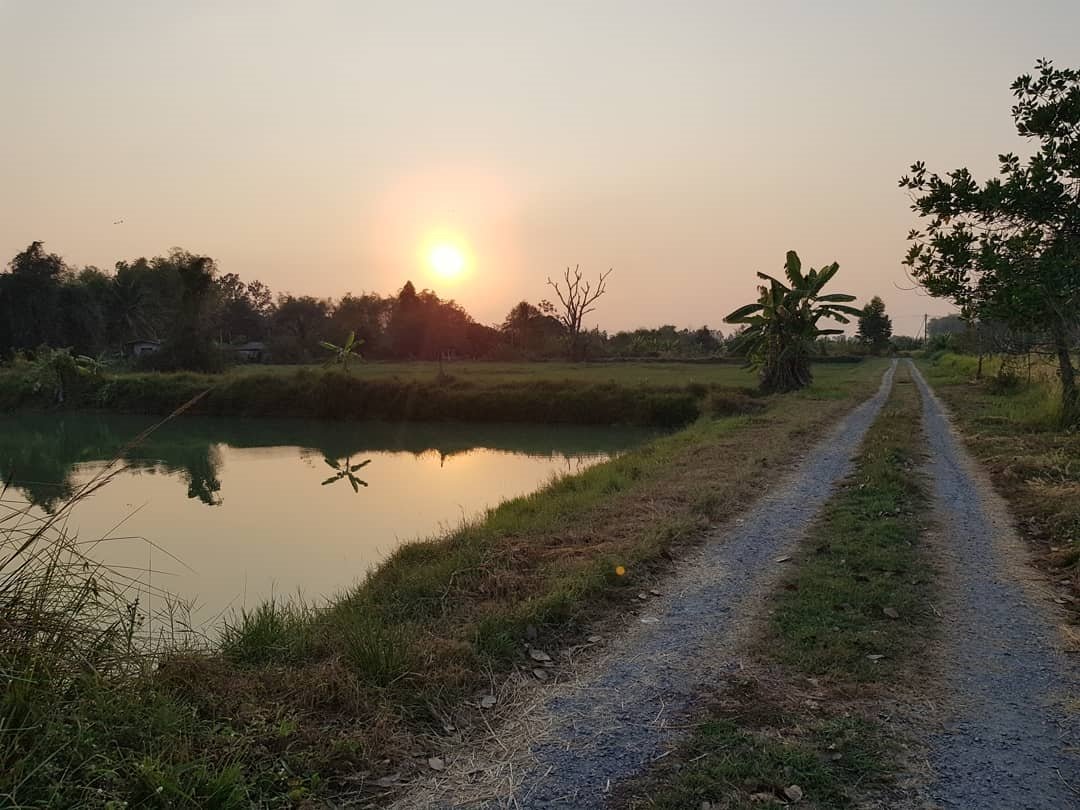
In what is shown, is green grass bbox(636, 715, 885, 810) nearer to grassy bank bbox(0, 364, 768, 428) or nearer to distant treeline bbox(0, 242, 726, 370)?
grassy bank bbox(0, 364, 768, 428)

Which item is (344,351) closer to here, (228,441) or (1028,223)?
(228,441)

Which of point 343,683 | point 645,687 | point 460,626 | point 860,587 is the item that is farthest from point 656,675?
point 860,587

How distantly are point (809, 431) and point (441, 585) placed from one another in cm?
1180

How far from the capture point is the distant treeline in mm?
44438

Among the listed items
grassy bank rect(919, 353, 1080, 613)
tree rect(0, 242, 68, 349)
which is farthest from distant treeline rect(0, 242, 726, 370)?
grassy bank rect(919, 353, 1080, 613)

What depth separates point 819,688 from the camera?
13.3 ft

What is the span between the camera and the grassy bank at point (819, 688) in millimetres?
3156

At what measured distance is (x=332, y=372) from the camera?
111 ft

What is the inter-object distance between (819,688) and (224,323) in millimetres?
77040

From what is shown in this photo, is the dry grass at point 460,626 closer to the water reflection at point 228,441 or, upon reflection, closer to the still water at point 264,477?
the still water at point 264,477

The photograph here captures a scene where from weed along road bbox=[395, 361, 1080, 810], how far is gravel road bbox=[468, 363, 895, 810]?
0.01 m

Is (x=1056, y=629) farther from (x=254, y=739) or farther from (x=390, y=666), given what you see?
(x=254, y=739)

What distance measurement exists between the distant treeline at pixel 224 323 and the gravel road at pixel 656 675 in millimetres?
26458

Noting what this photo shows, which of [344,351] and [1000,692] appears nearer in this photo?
[1000,692]
